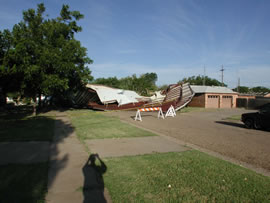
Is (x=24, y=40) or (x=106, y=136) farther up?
(x=24, y=40)

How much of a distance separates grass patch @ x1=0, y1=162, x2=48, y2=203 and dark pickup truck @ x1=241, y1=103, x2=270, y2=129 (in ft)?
36.8

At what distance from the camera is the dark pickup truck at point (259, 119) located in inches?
424

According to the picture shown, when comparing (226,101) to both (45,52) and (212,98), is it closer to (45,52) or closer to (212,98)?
(212,98)

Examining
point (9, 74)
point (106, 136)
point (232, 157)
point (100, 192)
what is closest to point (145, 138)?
point (106, 136)

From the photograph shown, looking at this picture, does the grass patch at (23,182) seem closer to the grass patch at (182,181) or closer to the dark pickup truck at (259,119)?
the grass patch at (182,181)

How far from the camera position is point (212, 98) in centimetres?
3153

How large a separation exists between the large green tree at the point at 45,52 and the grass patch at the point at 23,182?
11792 millimetres

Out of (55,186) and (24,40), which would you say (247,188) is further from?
(24,40)

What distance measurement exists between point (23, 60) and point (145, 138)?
11.8 m

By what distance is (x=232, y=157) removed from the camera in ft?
19.4

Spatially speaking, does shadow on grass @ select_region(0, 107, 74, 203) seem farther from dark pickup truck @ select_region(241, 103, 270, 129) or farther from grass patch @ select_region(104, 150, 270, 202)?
dark pickup truck @ select_region(241, 103, 270, 129)

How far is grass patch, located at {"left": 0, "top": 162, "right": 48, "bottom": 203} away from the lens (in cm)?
332

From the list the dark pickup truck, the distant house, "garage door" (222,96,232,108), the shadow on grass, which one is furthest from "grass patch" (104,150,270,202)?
"garage door" (222,96,232,108)

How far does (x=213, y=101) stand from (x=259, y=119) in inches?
840
